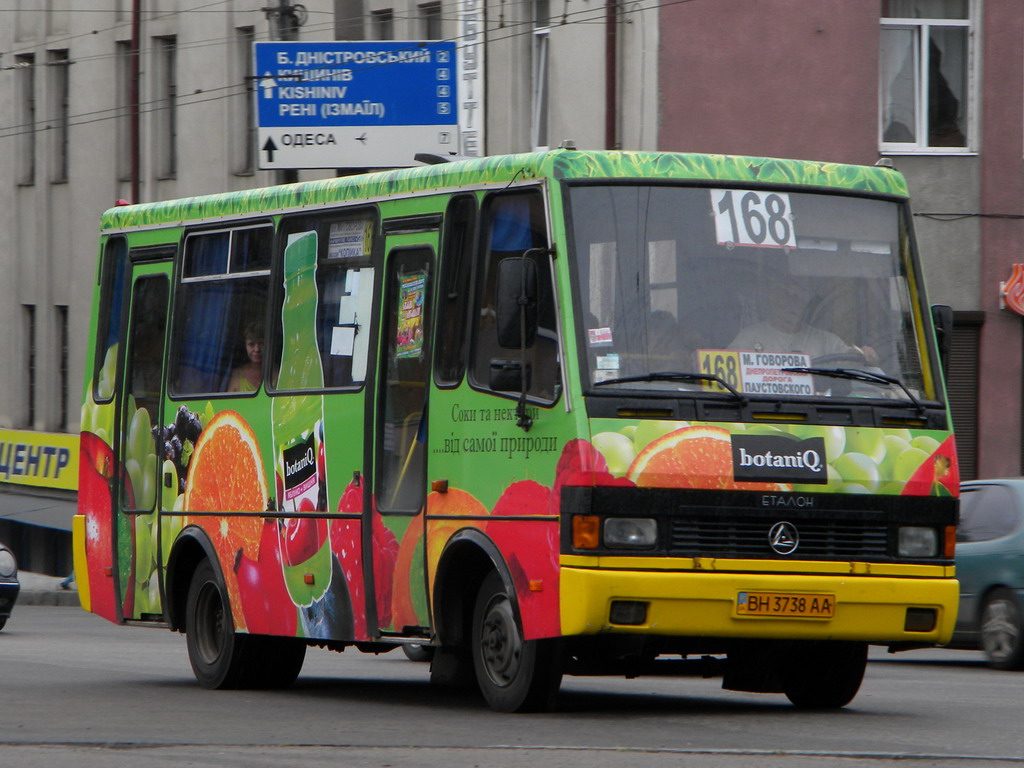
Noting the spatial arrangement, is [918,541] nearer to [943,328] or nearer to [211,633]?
[943,328]

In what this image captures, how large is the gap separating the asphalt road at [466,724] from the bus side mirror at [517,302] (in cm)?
184

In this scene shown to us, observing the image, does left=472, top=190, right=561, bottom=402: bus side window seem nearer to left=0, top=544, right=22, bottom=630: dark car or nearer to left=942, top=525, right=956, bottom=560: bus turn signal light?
left=942, top=525, right=956, bottom=560: bus turn signal light

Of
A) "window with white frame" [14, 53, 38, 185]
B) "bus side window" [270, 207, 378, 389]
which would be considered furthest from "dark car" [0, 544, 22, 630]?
"window with white frame" [14, 53, 38, 185]

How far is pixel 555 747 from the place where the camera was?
9.35m

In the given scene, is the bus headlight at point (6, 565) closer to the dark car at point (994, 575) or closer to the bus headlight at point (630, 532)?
the dark car at point (994, 575)

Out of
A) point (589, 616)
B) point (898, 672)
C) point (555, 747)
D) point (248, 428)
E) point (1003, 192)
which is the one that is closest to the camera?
point (555, 747)

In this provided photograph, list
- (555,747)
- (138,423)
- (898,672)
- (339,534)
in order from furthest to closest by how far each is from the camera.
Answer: (898,672) < (138,423) < (339,534) < (555,747)

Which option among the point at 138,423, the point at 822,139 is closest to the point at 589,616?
the point at 138,423

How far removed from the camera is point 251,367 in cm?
1336

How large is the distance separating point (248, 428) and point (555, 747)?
448 centimetres

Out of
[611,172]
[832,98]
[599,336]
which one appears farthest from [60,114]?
[599,336]

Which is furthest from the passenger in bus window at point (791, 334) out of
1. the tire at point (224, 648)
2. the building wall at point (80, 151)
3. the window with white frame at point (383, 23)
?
the building wall at point (80, 151)

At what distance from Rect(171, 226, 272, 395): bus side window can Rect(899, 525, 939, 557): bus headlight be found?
4.32 m

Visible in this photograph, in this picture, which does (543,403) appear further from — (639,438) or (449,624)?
(449,624)
